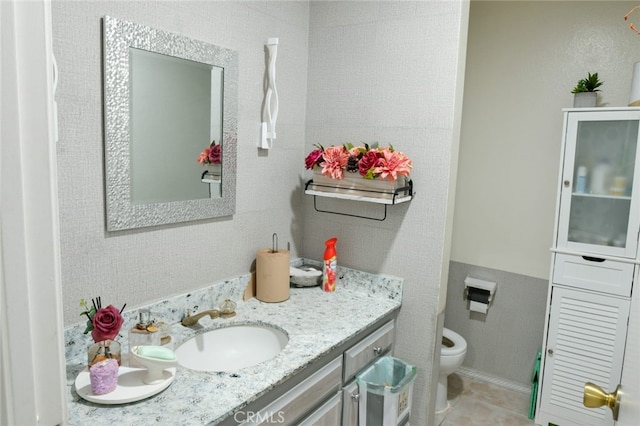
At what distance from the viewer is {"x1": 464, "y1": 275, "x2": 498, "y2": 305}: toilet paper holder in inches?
114

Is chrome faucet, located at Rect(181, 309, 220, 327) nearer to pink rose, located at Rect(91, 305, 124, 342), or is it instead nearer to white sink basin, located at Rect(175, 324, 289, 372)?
white sink basin, located at Rect(175, 324, 289, 372)

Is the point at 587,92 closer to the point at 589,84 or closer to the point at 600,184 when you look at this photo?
the point at 589,84

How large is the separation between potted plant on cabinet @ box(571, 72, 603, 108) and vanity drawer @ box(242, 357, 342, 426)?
74.6 inches

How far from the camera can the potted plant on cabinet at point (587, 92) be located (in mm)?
2338

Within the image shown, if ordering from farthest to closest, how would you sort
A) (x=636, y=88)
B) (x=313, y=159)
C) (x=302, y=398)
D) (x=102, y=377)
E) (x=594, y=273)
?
(x=594, y=273) → (x=636, y=88) → (x=313, y=159) → (x=302, y=398) → (x=102, y=377)

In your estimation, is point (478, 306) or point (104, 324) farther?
point (478, 306)

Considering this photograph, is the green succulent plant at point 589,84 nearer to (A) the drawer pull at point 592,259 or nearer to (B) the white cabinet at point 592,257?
(B) the white cabinet at point 592,257

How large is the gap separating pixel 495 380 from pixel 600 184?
4.92ft

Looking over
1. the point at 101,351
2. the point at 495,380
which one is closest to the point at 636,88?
the point at 495,380

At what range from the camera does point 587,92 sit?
234 centimetres

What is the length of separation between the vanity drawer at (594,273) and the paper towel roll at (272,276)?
60.6 inches

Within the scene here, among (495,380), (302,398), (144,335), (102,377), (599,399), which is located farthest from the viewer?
(495,380)

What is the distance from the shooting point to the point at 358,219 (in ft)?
7.08

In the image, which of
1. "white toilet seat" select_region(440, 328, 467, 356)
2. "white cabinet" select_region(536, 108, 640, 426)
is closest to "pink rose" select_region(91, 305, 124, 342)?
"white toilet seat" select_region(440, 328, 467, 356)
